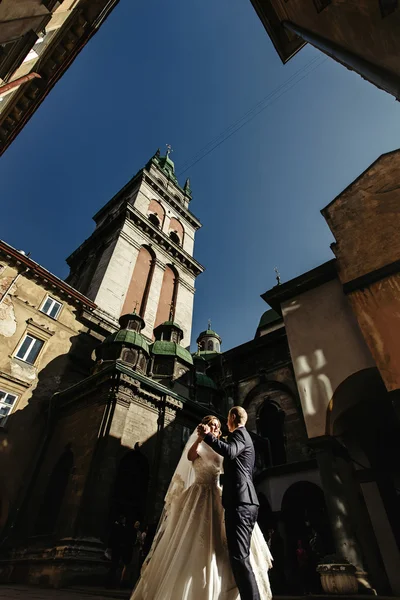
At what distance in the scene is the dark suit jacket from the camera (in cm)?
304

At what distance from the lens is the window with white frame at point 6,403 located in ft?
49.7

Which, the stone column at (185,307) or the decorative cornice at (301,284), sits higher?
the stone column at (185,307)

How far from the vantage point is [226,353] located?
2216 cm

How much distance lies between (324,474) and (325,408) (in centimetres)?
137

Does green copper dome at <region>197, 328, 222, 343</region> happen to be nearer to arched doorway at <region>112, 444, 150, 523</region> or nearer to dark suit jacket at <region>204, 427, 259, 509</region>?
arched doorway at <region>112, 444, 150, 523</region>

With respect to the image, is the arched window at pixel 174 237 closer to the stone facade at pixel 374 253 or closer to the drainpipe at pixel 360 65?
the stone facade at pixel 374 253

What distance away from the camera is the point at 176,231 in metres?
38.9

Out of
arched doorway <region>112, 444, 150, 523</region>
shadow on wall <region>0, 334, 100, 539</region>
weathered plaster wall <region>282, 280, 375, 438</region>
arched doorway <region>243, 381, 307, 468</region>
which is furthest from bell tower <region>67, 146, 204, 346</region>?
weathered plaster wall <region>282, 280, 375, 438</region>

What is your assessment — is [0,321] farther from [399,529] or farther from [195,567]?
[399,529]

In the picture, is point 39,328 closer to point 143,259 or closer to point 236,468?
point 143,259

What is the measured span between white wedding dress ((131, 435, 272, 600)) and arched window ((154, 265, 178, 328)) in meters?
25.4

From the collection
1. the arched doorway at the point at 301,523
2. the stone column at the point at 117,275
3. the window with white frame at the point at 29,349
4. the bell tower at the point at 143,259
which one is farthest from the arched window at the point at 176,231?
the arched doorway at the point at 301,523

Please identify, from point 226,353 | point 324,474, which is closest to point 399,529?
point 324,474

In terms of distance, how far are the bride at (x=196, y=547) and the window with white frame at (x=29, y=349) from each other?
52.5 feet
